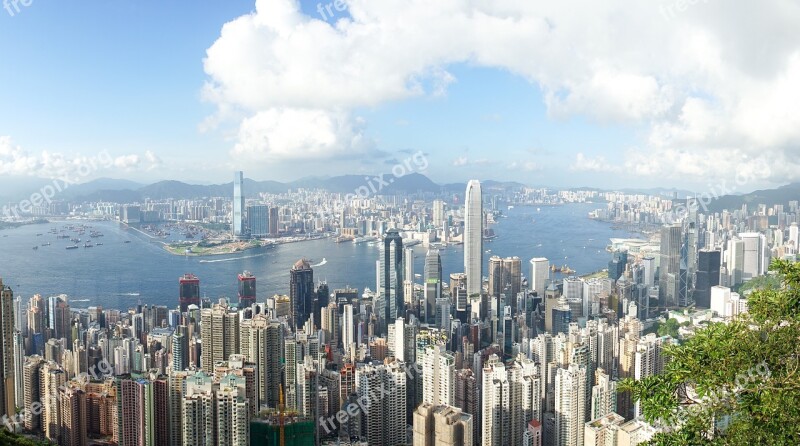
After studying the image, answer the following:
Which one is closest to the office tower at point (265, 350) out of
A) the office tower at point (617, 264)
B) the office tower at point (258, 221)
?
the office tower at point (258, 221)

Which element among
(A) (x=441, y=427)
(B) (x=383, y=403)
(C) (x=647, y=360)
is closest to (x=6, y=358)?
(B) (x=383, y=403)

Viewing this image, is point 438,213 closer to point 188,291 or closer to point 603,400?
point 188,291

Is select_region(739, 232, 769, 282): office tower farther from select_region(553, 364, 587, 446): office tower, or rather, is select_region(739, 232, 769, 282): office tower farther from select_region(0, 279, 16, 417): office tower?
select_region(0, 279, 16, 417): office tower

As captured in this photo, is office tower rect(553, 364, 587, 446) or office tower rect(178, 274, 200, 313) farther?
office tower rect(178, 274, 200, 313)

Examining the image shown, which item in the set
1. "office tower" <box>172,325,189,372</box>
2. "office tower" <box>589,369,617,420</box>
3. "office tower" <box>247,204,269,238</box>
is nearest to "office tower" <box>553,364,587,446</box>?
"office tower" <box>589,369,617,420</box>

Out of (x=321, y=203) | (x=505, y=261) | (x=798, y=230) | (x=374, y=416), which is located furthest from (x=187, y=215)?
(x=798, y=230)

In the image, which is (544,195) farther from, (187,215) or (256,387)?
(256,387)
